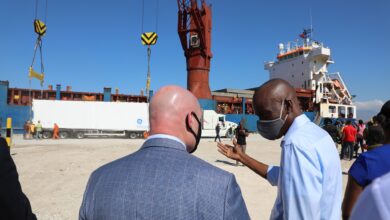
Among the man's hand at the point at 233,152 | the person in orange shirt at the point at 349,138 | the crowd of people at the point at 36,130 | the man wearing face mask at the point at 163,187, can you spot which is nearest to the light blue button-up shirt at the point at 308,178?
the man wearing face mask at the point at 163,187

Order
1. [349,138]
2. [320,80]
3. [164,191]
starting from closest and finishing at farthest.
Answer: [164,191] → [349,138] → [320,80]

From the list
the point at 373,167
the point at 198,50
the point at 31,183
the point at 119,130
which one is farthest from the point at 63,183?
the point at 198,50

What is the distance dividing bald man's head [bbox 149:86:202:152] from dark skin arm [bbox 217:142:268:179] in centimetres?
137

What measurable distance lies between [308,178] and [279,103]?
633mm

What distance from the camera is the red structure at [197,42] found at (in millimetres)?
26328

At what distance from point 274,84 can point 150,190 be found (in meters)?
1.27

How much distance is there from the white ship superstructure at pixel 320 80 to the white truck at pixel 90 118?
68.2 ft

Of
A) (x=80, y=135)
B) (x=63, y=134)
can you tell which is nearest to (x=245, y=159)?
(x=80, y=135)

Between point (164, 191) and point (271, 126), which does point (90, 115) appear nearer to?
point (271, 126)

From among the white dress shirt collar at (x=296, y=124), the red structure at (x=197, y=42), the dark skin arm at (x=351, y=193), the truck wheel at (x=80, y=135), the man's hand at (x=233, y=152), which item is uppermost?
the red structure at (x=197, y=42)

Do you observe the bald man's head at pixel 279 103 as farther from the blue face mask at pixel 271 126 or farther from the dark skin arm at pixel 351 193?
the dark skin arm at pixel 351 193

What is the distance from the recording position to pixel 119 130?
23.9m

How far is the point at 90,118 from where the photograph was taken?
23547mm

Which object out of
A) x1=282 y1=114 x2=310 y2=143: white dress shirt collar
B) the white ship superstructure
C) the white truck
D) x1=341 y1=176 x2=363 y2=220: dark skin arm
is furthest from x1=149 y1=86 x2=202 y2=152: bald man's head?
the white ship superstructure
